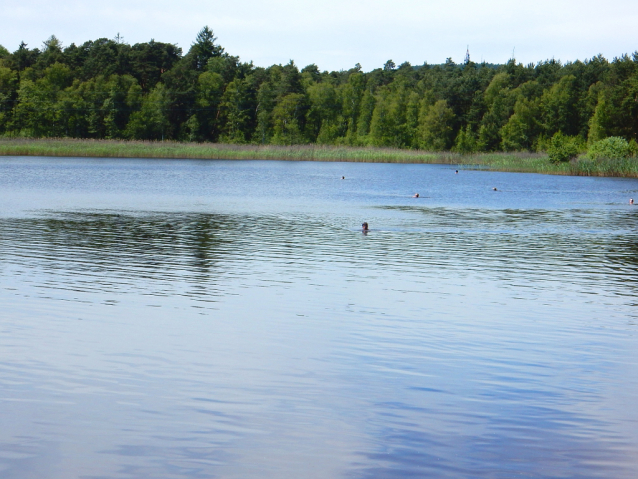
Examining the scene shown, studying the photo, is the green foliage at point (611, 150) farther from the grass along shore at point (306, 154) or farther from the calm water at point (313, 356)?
the calm water at point (313, 356)

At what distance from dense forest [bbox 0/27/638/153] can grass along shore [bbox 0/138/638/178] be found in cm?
2518

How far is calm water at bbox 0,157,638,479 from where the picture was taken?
25.3 ft

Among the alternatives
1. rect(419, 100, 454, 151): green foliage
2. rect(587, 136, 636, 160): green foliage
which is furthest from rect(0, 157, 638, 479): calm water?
rect(419, 100, 454, 151): green foliage

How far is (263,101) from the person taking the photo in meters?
146

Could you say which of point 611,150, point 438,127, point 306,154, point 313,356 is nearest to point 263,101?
point 438,127

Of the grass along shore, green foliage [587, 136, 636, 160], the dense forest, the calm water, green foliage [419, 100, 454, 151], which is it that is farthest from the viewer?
green foliage [419, 100, 454, 151]

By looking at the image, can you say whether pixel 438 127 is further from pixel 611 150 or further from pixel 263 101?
pixel 611 150

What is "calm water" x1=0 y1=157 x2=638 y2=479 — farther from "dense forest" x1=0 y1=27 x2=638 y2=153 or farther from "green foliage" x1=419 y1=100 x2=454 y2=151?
"green foliage" x1=419 y1=100 x2=454 y2=151

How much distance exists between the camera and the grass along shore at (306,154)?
244 ft

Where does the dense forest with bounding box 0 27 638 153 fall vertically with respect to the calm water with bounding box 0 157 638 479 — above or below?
above

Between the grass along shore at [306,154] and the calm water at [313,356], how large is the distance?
50148mm

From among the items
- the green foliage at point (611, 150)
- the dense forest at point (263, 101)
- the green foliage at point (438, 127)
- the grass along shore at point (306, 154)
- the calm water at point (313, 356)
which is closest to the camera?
the calm water at point (313, 356)

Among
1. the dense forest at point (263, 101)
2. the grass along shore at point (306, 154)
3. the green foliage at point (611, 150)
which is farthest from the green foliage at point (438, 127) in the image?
the green foliage at point (611, 150)

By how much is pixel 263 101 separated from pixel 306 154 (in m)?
48.1
